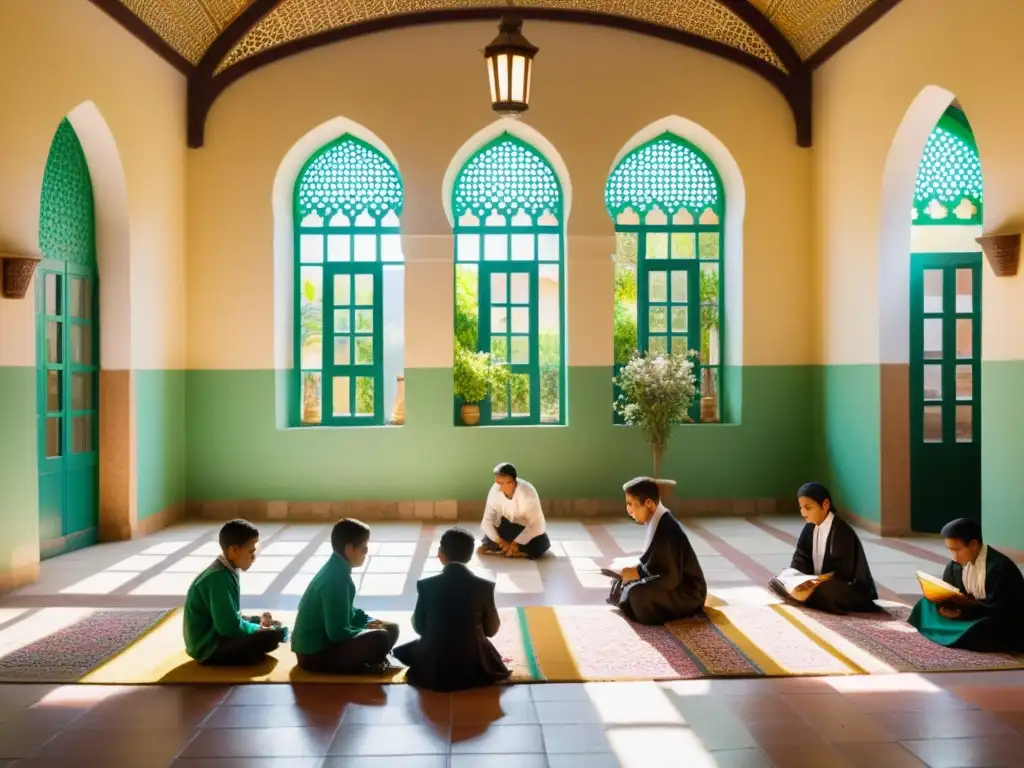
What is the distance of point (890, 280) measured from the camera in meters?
7.69

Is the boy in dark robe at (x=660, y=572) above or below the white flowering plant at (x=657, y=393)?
below

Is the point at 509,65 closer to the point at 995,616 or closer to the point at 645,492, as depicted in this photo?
the point at 645,492

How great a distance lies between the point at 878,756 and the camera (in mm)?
3396

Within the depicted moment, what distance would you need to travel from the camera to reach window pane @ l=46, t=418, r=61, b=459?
691 cm

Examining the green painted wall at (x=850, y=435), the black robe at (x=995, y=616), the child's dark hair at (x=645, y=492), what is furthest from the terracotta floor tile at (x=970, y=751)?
the green painted wall at (x=850, y=435)

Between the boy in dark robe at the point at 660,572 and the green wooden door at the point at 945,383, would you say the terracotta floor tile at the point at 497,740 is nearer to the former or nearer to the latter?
the boy in dark robe at the point at 660,572

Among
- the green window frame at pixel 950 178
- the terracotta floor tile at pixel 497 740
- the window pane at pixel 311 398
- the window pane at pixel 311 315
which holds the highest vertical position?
the green window frame at pixel 950 178

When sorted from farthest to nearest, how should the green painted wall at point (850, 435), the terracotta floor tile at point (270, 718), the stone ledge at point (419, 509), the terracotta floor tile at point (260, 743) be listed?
the stone ledge at point (419, 509) → the green painted wall at point (850, 435) → the terracotta floor tile at point (270, 718) → the terracotta floor tile at point (260, 743)

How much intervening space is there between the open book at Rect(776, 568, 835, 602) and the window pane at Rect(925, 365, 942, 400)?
10.00ft

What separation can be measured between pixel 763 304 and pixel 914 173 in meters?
1.81

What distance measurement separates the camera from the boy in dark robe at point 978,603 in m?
4.63

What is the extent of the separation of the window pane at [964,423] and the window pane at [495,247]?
13.6 feet

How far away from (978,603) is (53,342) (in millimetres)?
6098

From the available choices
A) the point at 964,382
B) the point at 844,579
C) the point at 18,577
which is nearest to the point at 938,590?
the point at 844,579
